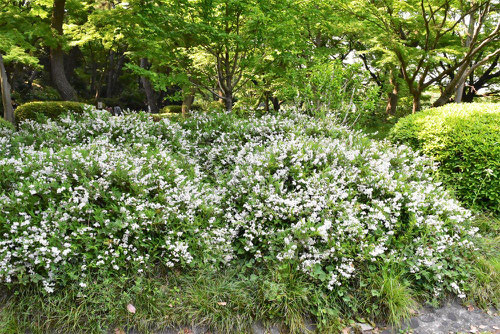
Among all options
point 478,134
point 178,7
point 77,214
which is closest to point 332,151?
point 478,134

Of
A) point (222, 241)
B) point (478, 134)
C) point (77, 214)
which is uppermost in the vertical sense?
point (478, 134)

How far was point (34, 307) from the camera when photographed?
2.97m

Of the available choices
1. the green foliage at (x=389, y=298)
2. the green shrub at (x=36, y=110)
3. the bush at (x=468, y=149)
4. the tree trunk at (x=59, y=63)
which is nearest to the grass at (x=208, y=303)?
the green foliage at (x=389, y=298)

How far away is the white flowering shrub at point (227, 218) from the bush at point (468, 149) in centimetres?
127

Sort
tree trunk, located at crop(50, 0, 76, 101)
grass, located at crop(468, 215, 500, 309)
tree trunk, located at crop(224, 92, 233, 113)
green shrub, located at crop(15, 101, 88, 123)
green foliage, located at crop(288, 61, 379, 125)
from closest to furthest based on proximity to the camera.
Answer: grass, located at crop(468, 215, 500, 309), green foliage, located at crop(288, 61, 379, 125), tree trunk, located at crop(224, 92, 233, 113), green shrub, located at crop(15, 101, 88, 123), tree trunk, located at crop(50, 0, 76, 101)

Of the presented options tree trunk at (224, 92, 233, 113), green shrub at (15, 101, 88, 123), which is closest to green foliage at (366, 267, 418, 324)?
tree trunk at (224, 92, 233, 113)

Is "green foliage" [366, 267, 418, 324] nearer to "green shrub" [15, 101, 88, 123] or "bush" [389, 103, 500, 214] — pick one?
"bush" [389, 103, 500, 214]

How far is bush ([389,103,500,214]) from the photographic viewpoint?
516 centimetres

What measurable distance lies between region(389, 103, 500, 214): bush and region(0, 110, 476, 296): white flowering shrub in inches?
50.2

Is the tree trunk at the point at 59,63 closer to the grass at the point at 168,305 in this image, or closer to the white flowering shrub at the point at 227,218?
the white flowering shrub at the point at 227,218

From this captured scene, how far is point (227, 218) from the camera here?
13.1 ft

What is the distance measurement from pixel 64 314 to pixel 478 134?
652 cm

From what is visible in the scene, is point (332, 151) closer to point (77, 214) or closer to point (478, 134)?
point (478, 134)

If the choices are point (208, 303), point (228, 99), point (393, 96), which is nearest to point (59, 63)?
point (228, 99)
